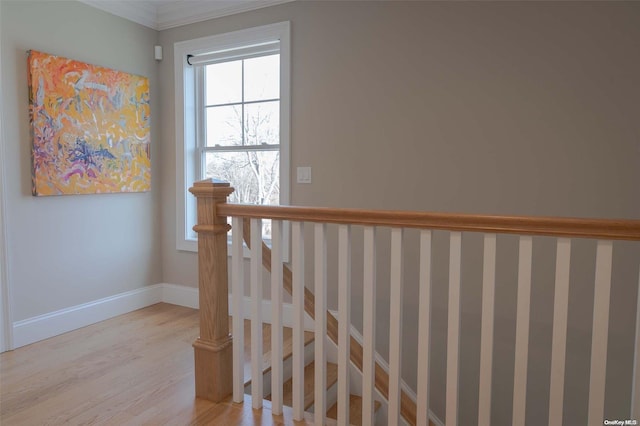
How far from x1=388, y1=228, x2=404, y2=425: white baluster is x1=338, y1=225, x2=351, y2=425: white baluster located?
0.17 metres

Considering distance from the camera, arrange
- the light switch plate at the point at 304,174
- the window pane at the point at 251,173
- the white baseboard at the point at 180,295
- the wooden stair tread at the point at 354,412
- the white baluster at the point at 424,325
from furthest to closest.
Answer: the white baseboard at the point at 180,295, the window pane at the point at 251,173, the light switch plate at the point at 304,174, the wooden stair tread at the point at 354,412, the white baluster at the point at 424,325

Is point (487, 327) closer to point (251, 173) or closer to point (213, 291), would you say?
point (213, 291)

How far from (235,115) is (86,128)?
3.58ft

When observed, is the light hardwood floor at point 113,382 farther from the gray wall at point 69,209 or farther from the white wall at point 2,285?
the gray wall at point 69,209

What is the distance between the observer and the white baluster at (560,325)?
1.32 meters

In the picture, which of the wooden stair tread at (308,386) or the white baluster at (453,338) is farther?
the wooden stair tread at (308,386)

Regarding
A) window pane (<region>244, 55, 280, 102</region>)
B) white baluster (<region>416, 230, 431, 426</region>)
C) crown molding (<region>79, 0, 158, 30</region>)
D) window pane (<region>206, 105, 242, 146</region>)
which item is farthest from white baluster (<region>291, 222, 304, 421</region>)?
crown molding (<region>79, 0, 158, 30</region>)

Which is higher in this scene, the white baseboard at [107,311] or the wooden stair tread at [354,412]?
the white baseboard at [107,311]

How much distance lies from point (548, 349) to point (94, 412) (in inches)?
95.6

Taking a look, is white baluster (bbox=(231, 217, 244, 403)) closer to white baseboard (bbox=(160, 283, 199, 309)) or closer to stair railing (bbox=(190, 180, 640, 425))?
stair railing (bbox=(190, 180, 640, 425))

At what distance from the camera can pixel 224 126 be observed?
3.64 metres

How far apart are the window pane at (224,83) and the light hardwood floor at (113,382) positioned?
182 cm

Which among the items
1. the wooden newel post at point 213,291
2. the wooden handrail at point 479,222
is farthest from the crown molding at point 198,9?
the wooden handrail at point 479,222

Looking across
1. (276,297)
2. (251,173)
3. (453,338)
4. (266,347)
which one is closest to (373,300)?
(453,338)
